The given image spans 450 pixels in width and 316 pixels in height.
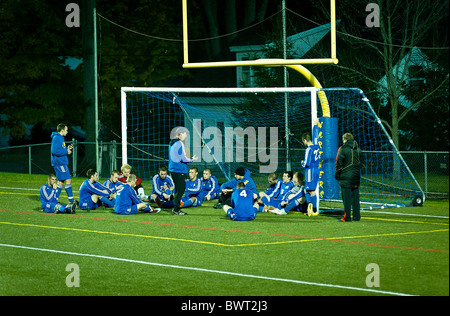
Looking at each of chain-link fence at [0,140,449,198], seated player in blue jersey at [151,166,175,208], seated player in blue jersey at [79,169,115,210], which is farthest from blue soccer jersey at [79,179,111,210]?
chain-link fence at [0,140,449,198]

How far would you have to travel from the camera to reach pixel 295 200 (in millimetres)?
15469

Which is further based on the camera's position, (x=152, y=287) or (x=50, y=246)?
(x=50, y=246)

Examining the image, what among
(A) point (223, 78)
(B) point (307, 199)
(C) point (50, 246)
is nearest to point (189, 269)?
(C) point (50, 246)

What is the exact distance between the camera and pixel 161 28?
34.8 metres

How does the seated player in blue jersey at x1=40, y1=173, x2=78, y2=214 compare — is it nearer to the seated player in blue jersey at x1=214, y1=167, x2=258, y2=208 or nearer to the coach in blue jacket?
the coach in blue jacket

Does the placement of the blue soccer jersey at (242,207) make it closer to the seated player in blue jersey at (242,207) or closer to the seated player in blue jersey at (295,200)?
the seated player in blue jersey at (242,207)

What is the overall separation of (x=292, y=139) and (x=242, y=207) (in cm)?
902

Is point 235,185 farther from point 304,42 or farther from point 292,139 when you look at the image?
point 304,42

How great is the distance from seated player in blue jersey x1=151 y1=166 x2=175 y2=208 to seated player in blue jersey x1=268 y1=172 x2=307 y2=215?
254cm

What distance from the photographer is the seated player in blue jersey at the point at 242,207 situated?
45.9 ft

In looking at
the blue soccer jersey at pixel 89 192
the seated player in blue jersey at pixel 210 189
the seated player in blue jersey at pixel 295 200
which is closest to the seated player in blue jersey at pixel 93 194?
the blue soccer jersey at pixel 89 192

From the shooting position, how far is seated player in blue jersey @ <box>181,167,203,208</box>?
55.5 ft

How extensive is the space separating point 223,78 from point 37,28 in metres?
11.0
